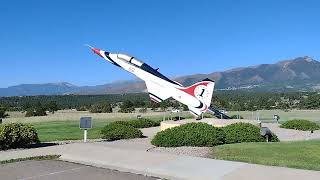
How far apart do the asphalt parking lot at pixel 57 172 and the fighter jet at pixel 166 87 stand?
1992 cm

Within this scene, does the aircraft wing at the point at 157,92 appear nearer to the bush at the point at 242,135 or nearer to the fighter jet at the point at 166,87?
the fighter jet at the point at 166,87

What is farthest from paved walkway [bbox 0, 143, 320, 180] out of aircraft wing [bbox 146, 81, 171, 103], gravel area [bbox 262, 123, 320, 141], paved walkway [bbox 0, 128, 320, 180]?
aircraft wing [bbox 146, 81, 171, 103]

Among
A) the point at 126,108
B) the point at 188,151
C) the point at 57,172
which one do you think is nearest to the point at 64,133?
the point at 188,151

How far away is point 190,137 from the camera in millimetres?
19328

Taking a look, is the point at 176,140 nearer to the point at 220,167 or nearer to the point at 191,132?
the point at 191,132

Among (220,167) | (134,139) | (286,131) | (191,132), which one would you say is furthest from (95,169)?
(286,131)

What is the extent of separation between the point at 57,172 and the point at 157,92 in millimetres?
23531

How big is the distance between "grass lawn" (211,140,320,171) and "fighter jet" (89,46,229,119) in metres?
16.4

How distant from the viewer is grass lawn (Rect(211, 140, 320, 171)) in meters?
14.0

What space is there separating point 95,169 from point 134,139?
33.0 feet

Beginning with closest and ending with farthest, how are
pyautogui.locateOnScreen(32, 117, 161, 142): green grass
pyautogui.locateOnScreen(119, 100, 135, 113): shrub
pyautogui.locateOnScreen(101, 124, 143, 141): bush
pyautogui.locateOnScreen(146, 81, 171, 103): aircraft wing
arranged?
1. pyautogui.locateOnScreen(101, 124, 143, 141): bush
2. pyautogui.locateOnScreen(32, 117, 161, 142): green grass
3. pyautogui.locateOnScreen(146, 81, 171, 103): aircraft wing
4. pyautogui.locateOnScreen(119, 100, 135, 113): shrub

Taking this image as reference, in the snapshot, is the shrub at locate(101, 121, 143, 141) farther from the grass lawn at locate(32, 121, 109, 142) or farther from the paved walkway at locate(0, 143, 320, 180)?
the paved walkway at locate(0, 143, 320, 180)

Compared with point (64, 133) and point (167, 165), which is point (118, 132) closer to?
point (64, 133)

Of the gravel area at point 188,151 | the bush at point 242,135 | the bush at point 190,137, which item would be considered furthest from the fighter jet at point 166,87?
the gravel area at point 188,151
